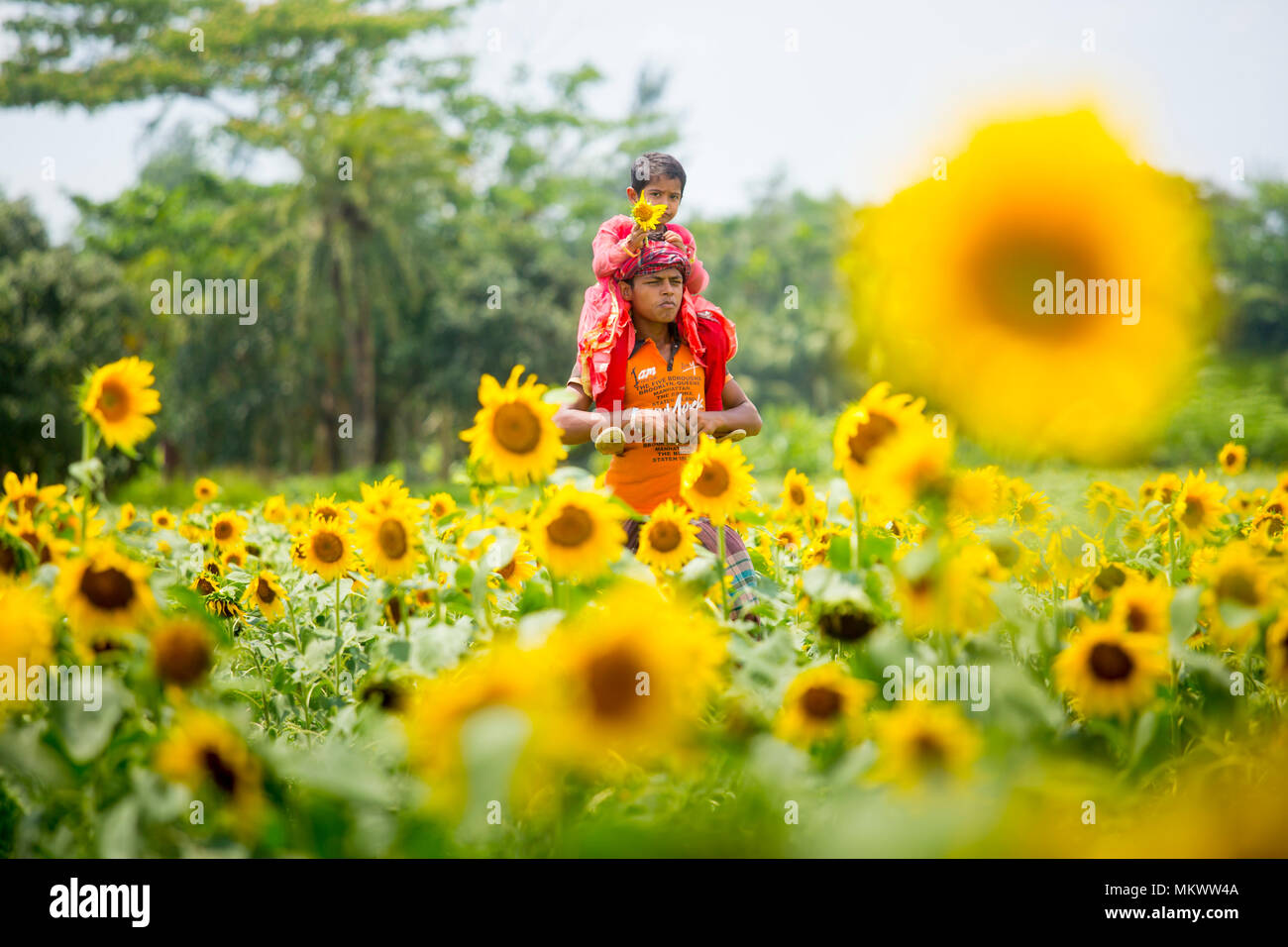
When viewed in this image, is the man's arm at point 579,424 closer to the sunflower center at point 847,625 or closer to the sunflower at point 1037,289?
the sunflower center at point 847,625

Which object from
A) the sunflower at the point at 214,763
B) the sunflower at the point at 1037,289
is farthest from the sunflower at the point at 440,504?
the sunflower at the point at 1037,289

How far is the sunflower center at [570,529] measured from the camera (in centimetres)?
146

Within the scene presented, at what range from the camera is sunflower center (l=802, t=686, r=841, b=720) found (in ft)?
4.31

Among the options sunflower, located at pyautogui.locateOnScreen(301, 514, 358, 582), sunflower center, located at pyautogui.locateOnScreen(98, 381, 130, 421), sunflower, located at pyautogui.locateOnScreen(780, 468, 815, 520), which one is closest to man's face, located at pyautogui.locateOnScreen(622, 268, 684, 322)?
sunflower, located at pyautogui.locateOnScreen(780, 468, 815, 520)

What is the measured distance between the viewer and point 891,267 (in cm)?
1891

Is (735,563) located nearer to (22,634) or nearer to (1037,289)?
(22,634)

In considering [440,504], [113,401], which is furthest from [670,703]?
[440,504]

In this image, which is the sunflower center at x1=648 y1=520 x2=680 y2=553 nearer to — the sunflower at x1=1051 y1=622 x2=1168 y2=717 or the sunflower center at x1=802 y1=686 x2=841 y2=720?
the sunflower center at x1=802 y1=686 x2=841 y2=720

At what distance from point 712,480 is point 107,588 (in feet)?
3.12

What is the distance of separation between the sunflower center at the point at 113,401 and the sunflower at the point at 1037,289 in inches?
603

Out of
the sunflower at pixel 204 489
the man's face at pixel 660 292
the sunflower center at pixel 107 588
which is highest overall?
the man's face at pixel 660 292

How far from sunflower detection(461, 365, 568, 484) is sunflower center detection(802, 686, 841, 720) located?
52cm
